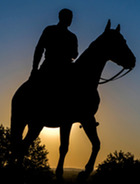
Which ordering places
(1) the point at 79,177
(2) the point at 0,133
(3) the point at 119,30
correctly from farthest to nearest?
(2) the point at 0,133
(3) the point at 119,30
(1) the point at 79,177

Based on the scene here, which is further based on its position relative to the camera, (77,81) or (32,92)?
(32,92)

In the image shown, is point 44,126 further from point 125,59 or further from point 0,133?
point 0,133

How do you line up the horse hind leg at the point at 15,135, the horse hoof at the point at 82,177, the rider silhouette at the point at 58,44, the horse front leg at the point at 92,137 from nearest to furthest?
the horse hoof at the point at 82,177 → the horse front leg at the point at 92,137 → the rider silhouette at the point at 58,44 → the horse hind leg at the point at 15,135

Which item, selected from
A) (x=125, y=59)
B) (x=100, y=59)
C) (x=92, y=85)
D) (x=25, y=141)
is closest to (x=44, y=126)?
(x=25, y=141)

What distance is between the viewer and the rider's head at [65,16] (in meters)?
8.00

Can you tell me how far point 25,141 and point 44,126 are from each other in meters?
0.73

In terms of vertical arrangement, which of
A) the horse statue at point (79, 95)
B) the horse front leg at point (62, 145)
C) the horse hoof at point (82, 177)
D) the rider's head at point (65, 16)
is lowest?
the horse hoof at point (82, 177)

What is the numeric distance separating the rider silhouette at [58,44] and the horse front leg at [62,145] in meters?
1.90

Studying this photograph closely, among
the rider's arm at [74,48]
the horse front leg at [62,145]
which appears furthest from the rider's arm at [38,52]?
the horse front leg at [62,145]

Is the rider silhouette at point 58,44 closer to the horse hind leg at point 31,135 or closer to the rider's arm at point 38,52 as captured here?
the rider's arm at point 38,52

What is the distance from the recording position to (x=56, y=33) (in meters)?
7.98

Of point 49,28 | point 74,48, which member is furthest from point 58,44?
point 49,28

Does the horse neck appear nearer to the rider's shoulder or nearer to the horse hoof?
the rider's shoulder

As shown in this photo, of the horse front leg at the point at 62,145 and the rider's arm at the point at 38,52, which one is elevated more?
the rider's arm at the point at 38,52
